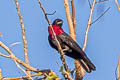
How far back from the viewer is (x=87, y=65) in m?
6.15

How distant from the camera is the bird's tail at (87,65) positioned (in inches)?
236

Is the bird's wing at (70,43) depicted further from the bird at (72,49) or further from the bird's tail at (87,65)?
the bird's tail at (87,65)

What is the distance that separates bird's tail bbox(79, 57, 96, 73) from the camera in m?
5.99

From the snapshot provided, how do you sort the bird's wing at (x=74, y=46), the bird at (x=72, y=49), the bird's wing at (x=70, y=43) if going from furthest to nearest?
the bird's wing at (x=70, y=43)
the bird's wing at (x=74, y=46)
the bird at (x=72, y=49)

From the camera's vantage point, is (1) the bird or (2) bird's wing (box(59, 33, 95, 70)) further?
(2) bird's wing (box(59, 33, 95, 70))

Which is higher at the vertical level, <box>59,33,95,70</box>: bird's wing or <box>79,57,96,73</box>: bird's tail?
<box>59,33,95,70</box>: bird's wing

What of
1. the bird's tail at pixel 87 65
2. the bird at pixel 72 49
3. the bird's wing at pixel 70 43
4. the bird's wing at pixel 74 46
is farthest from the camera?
the bird's wing at pixel 70 43

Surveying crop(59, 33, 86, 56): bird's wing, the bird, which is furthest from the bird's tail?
crop(59, 33, 86, 56): bird's wing

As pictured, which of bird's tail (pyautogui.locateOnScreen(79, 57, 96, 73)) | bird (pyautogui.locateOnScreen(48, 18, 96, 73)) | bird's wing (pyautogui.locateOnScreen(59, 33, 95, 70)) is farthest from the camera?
bird's wing (pyautogui.locateOnScreen(59, 33, 95, 70))

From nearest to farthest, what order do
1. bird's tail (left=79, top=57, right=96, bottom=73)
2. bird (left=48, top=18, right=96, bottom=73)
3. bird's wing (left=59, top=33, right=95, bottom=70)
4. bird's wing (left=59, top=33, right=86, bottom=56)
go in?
bird's tail (left=79, top=57, right=96, bottom=73) < bird (left=48, top=18, right=96, bottom=73) < bird's wing (left=59, top=33, right=95, bottom=70) < bird's wing (left=59, top=33, right=86, bottom=56)

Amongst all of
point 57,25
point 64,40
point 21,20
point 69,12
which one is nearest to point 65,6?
point 69,12

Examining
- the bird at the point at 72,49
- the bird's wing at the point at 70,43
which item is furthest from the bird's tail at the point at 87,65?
the bird's wing at the point at 70,43

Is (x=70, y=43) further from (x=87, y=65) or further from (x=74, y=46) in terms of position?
(x=87, y=65)

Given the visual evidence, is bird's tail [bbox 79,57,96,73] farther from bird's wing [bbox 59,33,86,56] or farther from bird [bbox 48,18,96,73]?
bird's wing [bbox 59,33,86,56]
